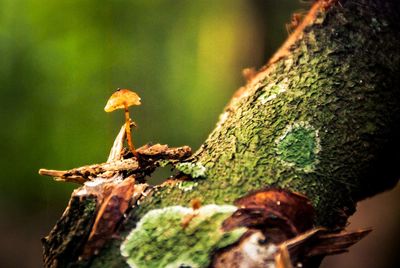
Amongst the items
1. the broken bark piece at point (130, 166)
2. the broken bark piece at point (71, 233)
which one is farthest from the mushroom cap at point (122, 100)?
the broken bark piece at point (71, 233)

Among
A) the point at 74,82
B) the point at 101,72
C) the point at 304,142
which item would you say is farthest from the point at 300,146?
the point at 101,72

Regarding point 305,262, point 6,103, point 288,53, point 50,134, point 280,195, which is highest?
point 6,103

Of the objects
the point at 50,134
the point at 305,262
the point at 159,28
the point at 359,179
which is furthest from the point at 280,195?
the point at 159,28

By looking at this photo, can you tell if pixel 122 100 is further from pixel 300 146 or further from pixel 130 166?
pixel 300 146

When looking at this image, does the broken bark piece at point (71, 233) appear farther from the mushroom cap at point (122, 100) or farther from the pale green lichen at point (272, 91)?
the pale green lichen at point (272, 91)

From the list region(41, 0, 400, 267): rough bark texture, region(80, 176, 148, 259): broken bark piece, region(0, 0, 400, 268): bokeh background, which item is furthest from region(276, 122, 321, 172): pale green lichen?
region(0, 0, 400, 268): bokeh background

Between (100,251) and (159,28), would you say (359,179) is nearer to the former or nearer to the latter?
(100,251)
